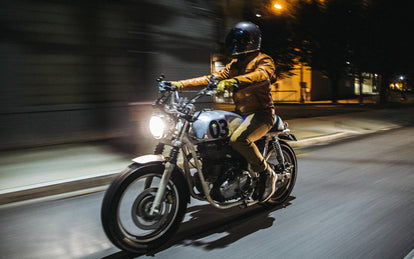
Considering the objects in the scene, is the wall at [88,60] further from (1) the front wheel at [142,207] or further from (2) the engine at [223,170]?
(2) the engine at [223,170]

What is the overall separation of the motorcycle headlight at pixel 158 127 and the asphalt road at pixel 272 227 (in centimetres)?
110

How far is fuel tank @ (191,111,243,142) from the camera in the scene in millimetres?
3199

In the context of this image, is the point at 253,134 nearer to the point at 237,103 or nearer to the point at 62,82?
the point at 237,103

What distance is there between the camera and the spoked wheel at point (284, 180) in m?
4.22

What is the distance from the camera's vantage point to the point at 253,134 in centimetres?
355

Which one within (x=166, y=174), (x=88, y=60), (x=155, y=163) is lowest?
(x=166, y=174)

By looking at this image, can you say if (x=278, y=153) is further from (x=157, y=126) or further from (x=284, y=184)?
(x=157, y=126)

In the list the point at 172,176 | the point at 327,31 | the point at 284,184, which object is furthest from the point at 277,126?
the point at 327,31

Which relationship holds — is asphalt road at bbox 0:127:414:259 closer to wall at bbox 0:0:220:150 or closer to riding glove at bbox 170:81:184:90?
riding glove at bbox 170:81:184:90

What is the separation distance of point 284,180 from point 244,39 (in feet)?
6.16

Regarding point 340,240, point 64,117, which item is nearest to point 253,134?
point 340,240

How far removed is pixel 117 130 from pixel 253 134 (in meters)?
6.32

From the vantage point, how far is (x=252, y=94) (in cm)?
365

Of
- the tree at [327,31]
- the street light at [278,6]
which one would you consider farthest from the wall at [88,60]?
the tree at [327,31]
